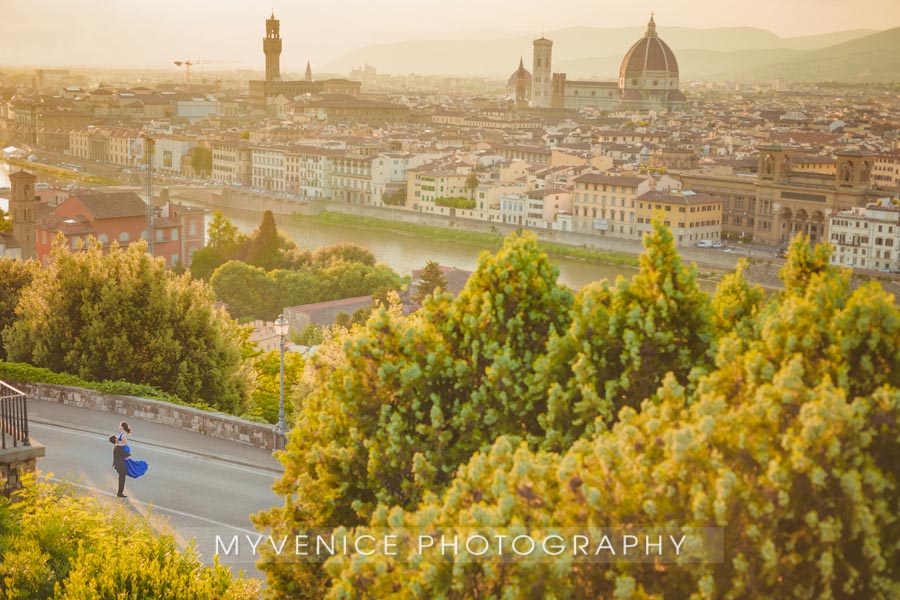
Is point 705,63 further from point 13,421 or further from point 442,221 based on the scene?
point 13,421

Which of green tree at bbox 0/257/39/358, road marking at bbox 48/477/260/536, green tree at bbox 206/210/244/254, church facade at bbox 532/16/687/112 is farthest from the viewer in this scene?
church facade at bbox 532/16/687/112

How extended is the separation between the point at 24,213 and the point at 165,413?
24.4ft

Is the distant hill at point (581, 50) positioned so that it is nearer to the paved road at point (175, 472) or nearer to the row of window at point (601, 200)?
the row of window at point (601, 200)

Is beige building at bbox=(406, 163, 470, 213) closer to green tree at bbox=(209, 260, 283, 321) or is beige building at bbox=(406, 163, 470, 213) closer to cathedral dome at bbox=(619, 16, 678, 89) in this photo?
green tree at bbox=(209, 260, 283, 321)

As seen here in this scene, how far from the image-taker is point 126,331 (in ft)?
14.0

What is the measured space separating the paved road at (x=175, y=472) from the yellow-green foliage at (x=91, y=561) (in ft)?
0.63

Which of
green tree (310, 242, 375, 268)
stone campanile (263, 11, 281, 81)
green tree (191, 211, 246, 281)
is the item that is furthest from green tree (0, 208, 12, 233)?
stone campanile (263, 11, 281, 81)

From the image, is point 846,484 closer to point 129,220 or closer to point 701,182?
point 129,220

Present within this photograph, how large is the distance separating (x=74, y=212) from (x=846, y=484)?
10.1 metres

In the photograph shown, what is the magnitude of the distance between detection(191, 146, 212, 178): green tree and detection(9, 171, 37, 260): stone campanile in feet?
45.4

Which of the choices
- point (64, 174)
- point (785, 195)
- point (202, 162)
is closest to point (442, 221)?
point (785, 195)

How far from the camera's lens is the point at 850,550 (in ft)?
5.42

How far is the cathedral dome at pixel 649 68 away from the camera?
41844mm

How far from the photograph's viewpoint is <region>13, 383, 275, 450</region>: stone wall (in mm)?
3424
